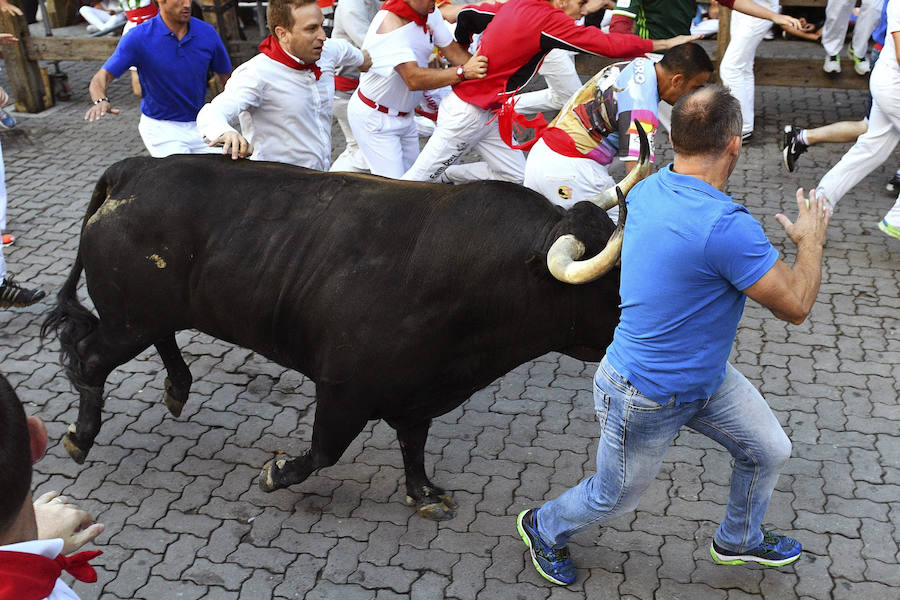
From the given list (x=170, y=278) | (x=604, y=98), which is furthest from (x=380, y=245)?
(x=604, y=98)

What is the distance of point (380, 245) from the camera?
3.71 m

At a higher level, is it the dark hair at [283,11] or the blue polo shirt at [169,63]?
the dark hair at [283,11]

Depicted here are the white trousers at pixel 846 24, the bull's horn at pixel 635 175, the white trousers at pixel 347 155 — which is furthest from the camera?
the white trousers at pixel 846 24

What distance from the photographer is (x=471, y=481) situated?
4.41m

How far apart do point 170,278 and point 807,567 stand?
9.60ft

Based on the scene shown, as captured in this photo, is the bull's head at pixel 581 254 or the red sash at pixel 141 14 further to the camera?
Answer: the red sash at pixel 141 14

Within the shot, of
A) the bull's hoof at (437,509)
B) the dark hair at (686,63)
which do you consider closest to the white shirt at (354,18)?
the dark hair at (686,63)

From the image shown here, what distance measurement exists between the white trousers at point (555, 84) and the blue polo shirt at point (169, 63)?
2.27 metres

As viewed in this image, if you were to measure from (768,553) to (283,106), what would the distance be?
3.32 metres

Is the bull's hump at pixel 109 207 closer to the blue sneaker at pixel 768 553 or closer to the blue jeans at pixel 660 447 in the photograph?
the blue jeans at pixel 660 447

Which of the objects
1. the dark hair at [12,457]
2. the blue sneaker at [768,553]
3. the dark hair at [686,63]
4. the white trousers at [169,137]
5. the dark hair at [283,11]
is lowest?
the blue sneaker at [768,553]

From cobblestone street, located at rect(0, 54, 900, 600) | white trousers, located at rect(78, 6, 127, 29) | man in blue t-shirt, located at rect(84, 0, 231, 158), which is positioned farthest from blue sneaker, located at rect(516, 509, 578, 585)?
white trousers, located at rect(78, 6, 127, 29)

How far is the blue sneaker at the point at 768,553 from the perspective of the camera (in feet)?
12.1

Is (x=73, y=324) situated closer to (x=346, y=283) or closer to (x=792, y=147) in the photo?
(x=346, y=283)
